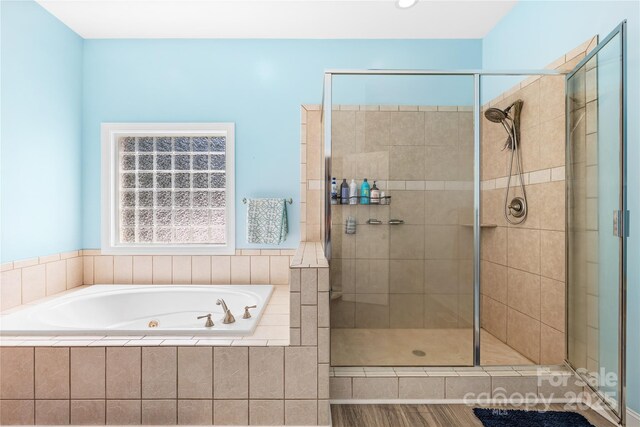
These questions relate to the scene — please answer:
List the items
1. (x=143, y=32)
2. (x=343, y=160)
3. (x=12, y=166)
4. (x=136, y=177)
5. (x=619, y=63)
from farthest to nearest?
(x=136, y=177), (x=143, y=32), (x=12, y=166), (x=343, y=160), (x=619, y=63)

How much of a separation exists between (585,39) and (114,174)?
3.23m

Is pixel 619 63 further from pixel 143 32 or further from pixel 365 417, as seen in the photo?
pixel 143 32

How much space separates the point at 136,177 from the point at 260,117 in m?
1.14

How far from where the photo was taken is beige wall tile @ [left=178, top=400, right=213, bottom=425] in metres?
1.53

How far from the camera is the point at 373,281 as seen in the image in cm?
195

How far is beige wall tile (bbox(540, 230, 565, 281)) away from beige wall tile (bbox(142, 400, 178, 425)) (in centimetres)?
202

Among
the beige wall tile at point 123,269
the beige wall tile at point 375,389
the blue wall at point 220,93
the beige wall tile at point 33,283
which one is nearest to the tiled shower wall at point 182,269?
the beige wall tile at point 123,269

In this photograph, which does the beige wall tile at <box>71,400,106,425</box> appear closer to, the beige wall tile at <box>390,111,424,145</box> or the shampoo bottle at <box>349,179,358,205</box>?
the shampoo bottle at <box>349,179,358,205</box>

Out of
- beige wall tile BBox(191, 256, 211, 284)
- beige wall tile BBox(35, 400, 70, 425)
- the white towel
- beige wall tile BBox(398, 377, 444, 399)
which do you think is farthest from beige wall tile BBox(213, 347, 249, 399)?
beige wall tile BBox(191, 256, 211, 284)

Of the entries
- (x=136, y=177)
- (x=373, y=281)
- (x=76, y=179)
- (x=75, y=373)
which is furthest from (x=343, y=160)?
(x=76, y=179)

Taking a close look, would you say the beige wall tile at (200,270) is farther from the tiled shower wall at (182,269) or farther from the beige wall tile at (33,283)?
the beige wall tile at (33,283)

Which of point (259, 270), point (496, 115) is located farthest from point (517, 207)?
point (259, 270)

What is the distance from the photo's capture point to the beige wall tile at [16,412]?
152 cm

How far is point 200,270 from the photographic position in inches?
106
